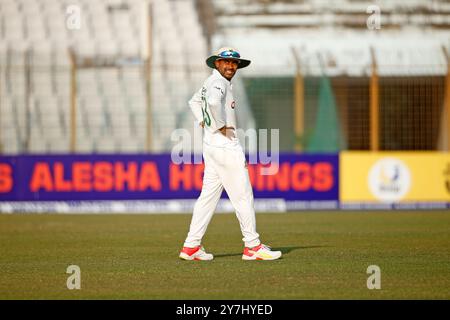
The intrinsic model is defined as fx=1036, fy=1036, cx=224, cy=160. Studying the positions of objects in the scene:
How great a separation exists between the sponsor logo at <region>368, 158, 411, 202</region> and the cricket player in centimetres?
1129

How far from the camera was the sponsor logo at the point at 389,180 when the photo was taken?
2231 cm

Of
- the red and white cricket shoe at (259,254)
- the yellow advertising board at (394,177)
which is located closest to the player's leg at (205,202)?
the red and white cricket shoe at (259,254)

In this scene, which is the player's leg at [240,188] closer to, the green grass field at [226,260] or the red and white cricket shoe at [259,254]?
the red and white cricket shoe at [259,254]

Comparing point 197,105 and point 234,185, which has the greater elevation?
point 197,105

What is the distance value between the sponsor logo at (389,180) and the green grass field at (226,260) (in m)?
3.42

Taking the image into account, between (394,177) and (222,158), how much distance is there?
39.1ft

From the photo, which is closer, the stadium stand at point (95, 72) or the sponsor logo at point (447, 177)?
the sponsor logo at point (447, 177)

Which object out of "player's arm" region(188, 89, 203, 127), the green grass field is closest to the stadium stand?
the green grass field

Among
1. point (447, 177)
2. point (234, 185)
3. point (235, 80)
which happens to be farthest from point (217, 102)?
point (235, 80)

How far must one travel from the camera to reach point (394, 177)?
22453 mm

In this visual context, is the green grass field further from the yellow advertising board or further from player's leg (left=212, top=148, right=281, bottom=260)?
the yellow advertising board

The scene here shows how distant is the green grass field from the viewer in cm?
888

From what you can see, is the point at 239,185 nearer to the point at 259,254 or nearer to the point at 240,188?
the point at 240,188

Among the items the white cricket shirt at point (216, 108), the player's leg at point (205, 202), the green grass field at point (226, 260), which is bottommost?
the green grass field at point (226, 260)
